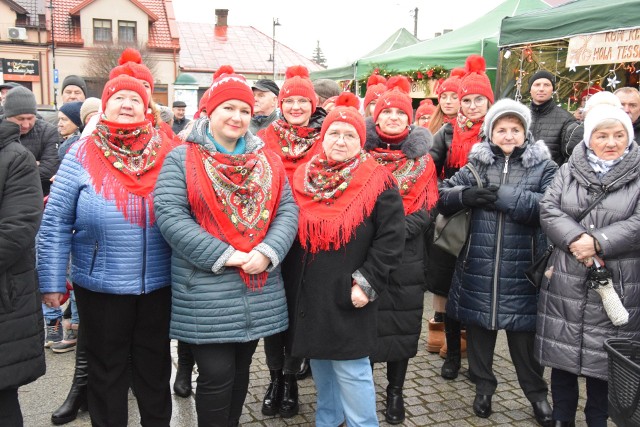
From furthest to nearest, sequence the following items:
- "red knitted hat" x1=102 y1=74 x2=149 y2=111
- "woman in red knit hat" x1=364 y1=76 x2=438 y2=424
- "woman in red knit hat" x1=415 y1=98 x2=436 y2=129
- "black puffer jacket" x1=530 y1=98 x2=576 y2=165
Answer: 1. "woman in red knit hat" x1=415 y1=98 x2=436 y2=129
2. "black puffer jacket" x1=530 y1=98 x2=576 y2=165
3. "woman in red knit hat" x1=364 y1=76 x2=438 y2=424
4. "red knitted hat" x1=102 y1=74 x2=149 y2=111

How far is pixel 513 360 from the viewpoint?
3.99 meters

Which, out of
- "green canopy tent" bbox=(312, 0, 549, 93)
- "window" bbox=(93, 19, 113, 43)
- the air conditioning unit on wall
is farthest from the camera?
"window" bbox=(93, 19, 113, 43)

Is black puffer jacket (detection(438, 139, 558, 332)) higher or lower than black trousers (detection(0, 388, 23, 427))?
higher

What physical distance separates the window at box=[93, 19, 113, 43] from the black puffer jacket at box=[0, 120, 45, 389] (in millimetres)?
35761

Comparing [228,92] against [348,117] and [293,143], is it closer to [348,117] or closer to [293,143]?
[348,117]

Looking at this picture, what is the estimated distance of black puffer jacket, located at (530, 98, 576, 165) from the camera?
19.5 feet

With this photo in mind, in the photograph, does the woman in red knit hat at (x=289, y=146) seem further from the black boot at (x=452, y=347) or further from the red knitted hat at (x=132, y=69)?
the black boot at (x=452, y=347)

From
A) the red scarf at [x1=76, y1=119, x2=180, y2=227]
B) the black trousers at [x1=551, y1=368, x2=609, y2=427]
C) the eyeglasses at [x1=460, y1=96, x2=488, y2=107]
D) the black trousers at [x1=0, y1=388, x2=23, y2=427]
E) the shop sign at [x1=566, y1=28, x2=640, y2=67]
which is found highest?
the shop sign at [x1=566, y1=28, x2=640, y2=67]

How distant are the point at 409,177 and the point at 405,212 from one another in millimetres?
227

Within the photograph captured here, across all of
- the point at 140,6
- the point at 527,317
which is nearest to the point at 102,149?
the point at 527,317

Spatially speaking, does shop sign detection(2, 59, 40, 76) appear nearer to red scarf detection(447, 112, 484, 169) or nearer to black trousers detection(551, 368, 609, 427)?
red scarf detection(447, 112, 484, 169)

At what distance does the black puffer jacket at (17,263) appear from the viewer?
106 inches

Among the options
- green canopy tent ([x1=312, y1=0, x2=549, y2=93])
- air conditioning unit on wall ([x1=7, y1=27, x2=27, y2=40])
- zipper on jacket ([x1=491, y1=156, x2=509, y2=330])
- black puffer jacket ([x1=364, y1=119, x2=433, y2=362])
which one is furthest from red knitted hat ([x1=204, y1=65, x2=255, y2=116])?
air conditioning unit on wall ([x1=7, y1=27, x2=27, y2=40])

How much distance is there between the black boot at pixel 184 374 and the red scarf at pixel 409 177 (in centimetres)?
189
